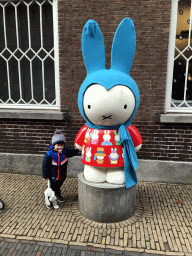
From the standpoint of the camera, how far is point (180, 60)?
4.51 metres

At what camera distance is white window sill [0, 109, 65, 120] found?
15.4ft

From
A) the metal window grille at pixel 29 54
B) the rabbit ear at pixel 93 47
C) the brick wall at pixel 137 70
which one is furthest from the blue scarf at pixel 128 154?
the metal window grille at pixel 29 54

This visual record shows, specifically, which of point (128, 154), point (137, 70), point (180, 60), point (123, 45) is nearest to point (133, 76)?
point (137, 70)

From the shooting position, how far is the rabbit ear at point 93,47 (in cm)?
Result: 302

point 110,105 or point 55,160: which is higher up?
point 110,105

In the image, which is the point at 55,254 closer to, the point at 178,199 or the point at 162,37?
the point at 178,199

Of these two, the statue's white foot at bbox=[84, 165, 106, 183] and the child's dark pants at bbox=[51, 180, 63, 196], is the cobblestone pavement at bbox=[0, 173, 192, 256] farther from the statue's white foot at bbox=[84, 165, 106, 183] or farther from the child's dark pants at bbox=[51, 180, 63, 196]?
the statue's white foot at bbox=[84, 165, 106, 183]

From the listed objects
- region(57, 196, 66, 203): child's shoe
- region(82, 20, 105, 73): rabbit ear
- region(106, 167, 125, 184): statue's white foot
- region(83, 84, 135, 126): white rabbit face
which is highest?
region(82, 20, 105, 73): rabbit ear

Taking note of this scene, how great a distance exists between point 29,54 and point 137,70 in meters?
2.27

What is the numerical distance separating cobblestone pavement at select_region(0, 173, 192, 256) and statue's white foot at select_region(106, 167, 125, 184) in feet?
2.06

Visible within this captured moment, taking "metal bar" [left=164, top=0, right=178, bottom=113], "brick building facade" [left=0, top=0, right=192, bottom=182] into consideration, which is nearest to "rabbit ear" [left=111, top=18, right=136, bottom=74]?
"brick building facade" [left=0, top=0, right=192, bottom=182]

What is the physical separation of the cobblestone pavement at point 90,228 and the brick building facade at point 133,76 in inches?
41.3

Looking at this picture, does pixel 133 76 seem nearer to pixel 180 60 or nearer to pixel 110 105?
pixel 180 60

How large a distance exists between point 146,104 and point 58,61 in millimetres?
1938
